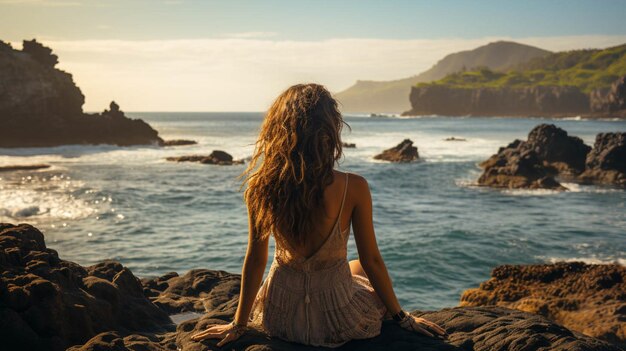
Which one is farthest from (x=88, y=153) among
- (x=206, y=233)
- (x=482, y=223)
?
(x=482, y=223)

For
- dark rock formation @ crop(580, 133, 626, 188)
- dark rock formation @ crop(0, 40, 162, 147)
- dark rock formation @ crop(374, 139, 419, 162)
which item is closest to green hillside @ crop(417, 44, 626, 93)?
dark rock formation @ crop(374, 139, 419, 162)

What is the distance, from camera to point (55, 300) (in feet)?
13.6

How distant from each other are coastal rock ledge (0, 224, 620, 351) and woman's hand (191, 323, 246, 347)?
49 mm

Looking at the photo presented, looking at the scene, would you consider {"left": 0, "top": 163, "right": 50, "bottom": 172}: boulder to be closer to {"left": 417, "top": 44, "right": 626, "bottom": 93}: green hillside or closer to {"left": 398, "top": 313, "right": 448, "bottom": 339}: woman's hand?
{"left": 398, "top": 313, "right": 448, "bottom": 339}: woman's hand

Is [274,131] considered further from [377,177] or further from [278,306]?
[377,177]

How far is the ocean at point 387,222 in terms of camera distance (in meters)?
12.6

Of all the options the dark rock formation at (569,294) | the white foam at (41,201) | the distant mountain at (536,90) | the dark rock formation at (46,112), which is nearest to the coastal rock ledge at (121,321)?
the dark rock formation at (569,294)

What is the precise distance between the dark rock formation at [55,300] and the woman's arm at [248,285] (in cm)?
112

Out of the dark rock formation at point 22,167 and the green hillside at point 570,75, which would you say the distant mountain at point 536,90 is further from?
the dark rock formation at point 22,167

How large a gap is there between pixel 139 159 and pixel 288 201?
38.4 m

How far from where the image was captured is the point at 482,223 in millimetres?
17719

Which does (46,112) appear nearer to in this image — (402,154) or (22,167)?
(22,167)

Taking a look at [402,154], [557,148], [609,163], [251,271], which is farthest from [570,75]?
[251,271]

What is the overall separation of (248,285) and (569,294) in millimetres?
5938
